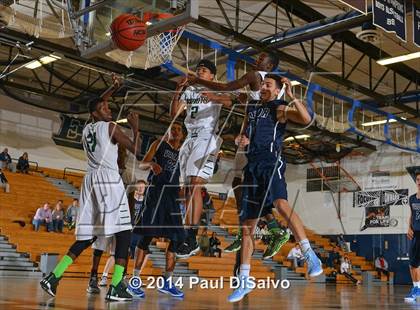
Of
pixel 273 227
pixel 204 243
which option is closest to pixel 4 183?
pixel 204 243

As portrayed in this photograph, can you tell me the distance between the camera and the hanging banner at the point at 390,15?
368 inches

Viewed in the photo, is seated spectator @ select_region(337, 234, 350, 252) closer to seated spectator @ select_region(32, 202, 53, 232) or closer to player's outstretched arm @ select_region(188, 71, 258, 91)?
seated spectator @ select_region(32, 202, 53, 232)

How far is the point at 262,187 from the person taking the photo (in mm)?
4949

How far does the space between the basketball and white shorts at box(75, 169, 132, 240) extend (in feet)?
6.13

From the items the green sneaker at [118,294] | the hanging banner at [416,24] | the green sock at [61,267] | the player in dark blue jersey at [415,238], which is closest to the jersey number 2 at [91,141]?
the green sock at [61,267]

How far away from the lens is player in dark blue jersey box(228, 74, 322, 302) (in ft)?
16.1

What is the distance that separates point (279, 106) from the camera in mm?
5016

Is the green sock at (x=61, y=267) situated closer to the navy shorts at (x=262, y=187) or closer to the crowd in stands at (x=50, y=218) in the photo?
the navy shorts at (x=262, y=187)

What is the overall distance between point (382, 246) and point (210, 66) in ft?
71.2

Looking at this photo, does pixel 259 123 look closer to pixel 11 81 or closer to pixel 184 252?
pixel 184 252

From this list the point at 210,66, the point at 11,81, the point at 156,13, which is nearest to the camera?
the point at 210,66

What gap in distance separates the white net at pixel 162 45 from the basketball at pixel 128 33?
1.85 meters

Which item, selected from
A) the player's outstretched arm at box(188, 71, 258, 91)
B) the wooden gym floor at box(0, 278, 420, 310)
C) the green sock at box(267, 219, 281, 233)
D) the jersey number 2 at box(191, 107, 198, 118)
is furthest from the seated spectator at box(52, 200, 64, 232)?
the player's outstretched arm at box(188, 71, 258, 91)

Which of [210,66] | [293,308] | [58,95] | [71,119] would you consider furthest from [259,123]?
[71,119]
